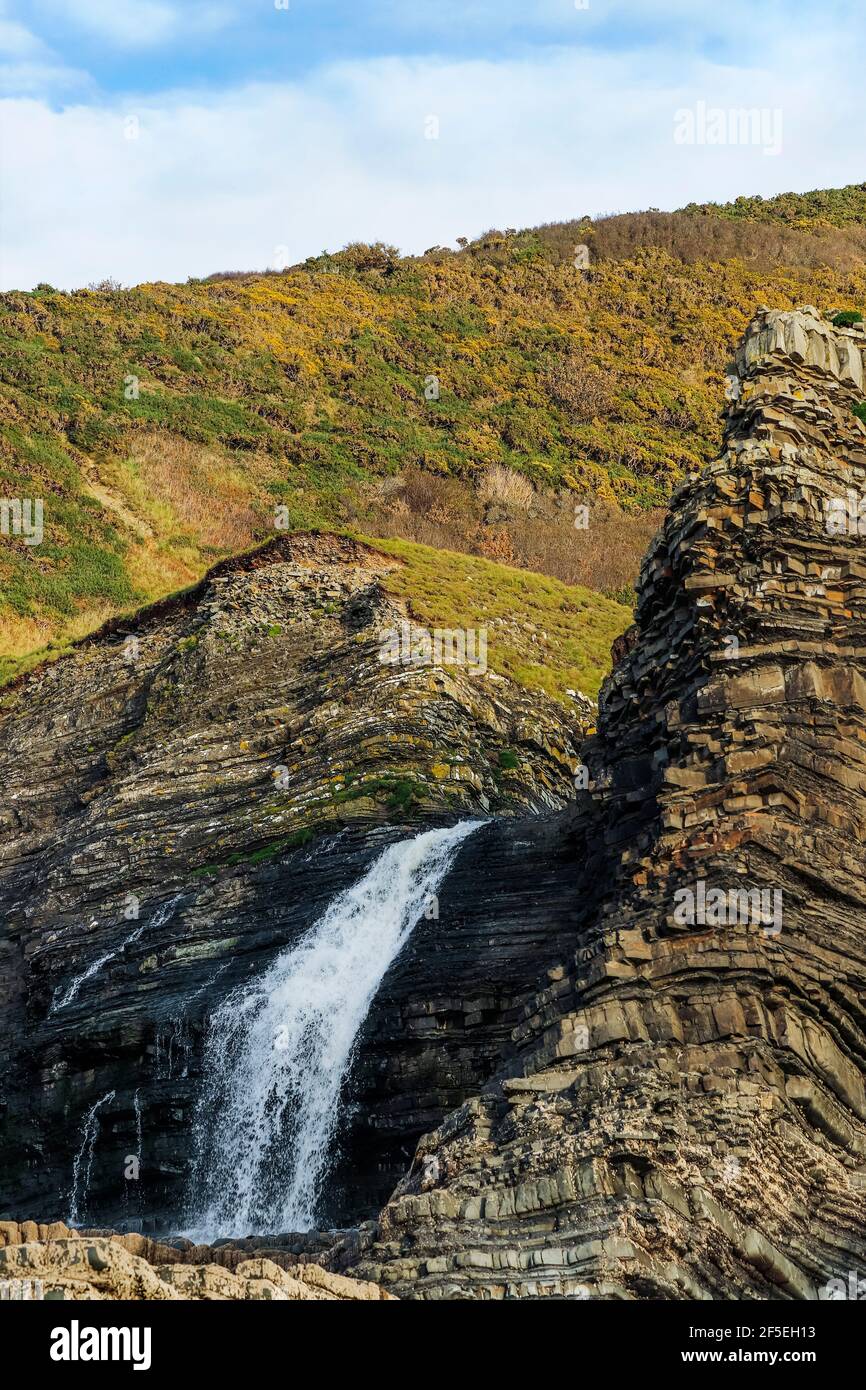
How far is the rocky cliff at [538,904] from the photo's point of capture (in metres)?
21.1

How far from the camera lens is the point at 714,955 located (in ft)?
80.5

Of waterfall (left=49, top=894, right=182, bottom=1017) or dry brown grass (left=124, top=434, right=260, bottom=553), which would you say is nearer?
waterfall (left=49, top=894, right=182, bottom=1017)

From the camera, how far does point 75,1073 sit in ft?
120

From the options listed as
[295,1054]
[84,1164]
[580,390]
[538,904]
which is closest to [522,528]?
[580,390]

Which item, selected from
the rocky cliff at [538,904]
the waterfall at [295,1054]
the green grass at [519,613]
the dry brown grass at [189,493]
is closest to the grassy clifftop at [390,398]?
the dry brown grass at [189,493]

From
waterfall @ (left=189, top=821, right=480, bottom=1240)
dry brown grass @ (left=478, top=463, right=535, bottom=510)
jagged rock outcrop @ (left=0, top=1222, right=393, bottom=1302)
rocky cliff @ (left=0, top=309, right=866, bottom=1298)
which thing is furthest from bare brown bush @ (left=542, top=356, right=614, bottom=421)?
jagged rock outcrop @ (left=0, top=1222, right=393, bottom=1302)

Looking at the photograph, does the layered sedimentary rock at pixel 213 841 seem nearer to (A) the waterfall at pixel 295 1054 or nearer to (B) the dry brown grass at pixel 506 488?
(A) the waterfall at pixel 295 1054

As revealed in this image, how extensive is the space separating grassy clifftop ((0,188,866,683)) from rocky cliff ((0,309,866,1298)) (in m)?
19.8

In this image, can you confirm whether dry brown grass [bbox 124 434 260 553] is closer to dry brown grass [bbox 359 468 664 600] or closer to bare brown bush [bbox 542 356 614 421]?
dry brown grass [bbox 359 468 664 600]

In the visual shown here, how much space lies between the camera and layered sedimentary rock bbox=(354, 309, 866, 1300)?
66.2 ft

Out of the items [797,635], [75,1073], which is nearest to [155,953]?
[75,1073]

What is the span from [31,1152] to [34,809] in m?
15.5

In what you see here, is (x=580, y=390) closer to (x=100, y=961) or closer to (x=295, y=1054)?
(x=100, y=961)
